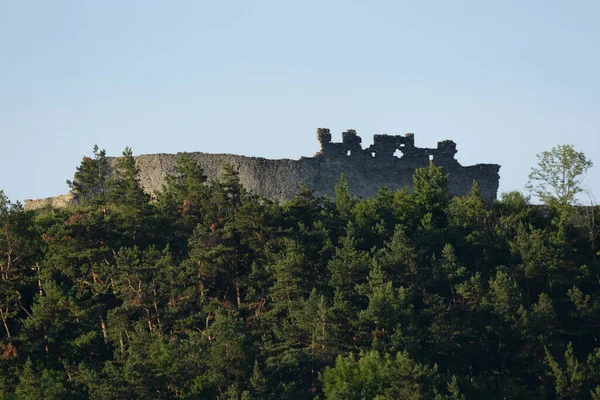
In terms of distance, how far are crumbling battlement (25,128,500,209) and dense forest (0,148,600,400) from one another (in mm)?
950

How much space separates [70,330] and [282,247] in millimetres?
6292

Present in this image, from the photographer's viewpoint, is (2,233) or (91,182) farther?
(91,182)

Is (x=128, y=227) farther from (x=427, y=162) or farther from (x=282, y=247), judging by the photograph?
(x=427, y=162)

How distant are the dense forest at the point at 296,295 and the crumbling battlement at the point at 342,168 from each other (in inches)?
37.4

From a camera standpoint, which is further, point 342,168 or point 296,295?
point 342,168

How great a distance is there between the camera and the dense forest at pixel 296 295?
45562 mm

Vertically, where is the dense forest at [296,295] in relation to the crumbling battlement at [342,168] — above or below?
below

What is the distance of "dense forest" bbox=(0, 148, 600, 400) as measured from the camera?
45562 mm

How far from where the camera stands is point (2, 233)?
50000mm

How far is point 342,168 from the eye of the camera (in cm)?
5519

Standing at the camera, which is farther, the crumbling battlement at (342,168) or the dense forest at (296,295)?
the crumbling battlement at (342,168)

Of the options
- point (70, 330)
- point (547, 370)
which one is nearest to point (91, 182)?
point (70, 330)

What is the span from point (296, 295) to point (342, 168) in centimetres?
764

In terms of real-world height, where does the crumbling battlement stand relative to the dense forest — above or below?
above
